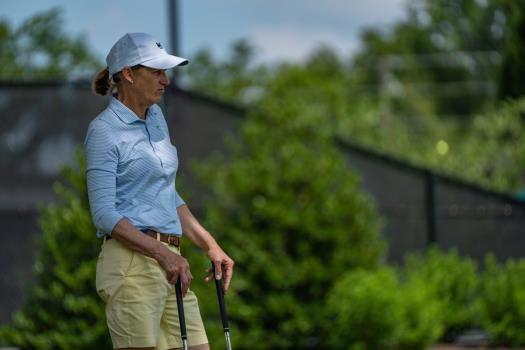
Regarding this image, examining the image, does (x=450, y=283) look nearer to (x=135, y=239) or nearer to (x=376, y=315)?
(x=376, y=315)

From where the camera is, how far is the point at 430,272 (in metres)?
11.0

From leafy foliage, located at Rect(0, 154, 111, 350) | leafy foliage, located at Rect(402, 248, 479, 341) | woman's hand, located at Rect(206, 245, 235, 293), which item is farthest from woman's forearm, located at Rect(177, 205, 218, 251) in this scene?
leafy foliage, located at Rect(402, 248, 479, 341)

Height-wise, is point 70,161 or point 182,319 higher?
point 182,319

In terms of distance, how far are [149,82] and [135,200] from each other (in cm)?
47

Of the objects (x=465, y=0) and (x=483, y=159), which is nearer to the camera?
(x=483, y=159)

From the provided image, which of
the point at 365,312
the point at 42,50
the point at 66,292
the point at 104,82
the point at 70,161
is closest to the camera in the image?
the point at 104,82

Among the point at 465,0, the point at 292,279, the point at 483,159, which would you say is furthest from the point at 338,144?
the point at 465,0

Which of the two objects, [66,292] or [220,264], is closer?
[220,264]

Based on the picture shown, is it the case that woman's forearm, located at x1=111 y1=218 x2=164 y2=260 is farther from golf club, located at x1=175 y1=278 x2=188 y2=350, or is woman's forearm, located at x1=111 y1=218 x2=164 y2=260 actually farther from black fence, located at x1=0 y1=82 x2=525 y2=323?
black fence, located at x1=0 y1=82 x2=525 y2=323

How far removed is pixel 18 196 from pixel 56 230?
3.29 feet

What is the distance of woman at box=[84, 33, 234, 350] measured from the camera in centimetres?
493

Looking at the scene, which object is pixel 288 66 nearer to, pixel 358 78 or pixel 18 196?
pixel 358 78

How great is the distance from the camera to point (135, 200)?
16.4 ft

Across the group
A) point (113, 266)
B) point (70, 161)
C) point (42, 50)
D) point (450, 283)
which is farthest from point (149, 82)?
point (42, 50)
